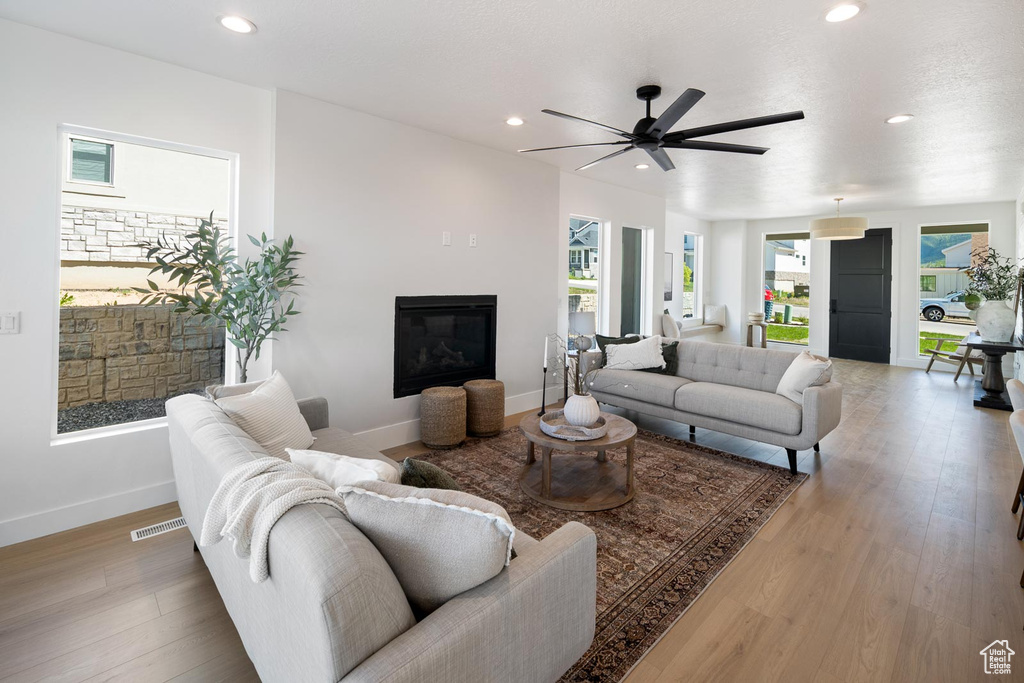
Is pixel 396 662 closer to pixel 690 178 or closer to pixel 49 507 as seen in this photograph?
pixel 49 507

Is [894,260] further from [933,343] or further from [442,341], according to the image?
[442,341]

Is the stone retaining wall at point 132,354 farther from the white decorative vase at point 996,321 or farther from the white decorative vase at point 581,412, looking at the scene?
the white decorative vase at point 996,321

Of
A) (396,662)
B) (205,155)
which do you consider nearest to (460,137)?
(205,155)

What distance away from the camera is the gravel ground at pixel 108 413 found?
9.26 feet

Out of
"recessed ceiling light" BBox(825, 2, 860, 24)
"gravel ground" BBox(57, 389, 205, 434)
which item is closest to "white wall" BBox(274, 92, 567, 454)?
"gravel ground" BBox(57, 389, 205, 434)

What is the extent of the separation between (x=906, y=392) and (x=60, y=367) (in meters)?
8.35

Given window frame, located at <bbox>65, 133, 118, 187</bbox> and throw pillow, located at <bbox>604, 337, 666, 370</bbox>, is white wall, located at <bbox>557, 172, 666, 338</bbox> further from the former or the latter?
window frame, located at <bbox>65, 133, 118, 187</bbox>

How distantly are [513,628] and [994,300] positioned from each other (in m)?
7.36

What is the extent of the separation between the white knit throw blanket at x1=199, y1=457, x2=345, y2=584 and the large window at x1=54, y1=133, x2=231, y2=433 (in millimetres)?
2217

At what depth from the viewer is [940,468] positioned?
12.0 ft

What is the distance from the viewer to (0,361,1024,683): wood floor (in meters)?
1.76

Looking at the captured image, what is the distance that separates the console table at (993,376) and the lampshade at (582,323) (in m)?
4.32

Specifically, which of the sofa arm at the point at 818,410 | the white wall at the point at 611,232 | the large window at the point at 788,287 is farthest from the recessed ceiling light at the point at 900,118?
the large window at the point at 788,287

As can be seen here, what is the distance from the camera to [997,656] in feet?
5.93
